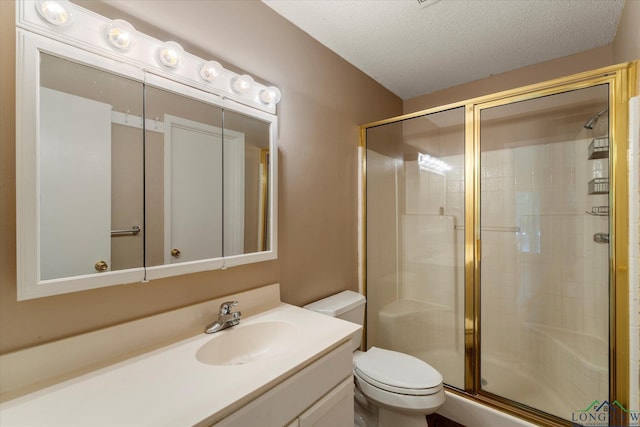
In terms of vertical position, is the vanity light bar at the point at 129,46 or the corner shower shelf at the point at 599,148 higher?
the vanity light bar at the point at 129,46

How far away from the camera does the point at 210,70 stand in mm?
1186

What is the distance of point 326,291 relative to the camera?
6.07 ft

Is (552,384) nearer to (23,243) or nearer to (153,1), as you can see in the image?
(23,243)

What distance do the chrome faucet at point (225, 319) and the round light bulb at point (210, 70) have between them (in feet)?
3.31

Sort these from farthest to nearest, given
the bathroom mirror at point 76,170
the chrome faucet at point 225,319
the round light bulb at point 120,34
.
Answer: the chrome faucet at point 225,319
the round light bulb at point 120,34
the bathroom mirror at point 76,170

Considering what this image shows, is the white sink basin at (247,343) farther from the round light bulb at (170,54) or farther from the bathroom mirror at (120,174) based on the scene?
the round light bulb at (170,54)

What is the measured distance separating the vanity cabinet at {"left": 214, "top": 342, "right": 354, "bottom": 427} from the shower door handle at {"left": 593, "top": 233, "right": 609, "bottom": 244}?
1437 millimetres

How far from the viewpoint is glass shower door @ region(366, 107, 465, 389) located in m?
2.04

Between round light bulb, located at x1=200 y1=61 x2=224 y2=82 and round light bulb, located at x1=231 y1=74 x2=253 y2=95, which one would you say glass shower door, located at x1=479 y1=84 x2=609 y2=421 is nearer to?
round light bulb, located at x1=231 y1=74 x2=253 y2=95

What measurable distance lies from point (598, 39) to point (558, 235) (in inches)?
52.7

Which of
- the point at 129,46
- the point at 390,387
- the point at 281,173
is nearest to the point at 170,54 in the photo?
the point at 129,46

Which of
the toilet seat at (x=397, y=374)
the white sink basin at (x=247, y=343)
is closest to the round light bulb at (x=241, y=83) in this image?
the white sink basin at (x=247, y=343)

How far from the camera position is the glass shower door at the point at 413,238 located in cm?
204

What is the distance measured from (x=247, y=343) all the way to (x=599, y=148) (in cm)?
203
